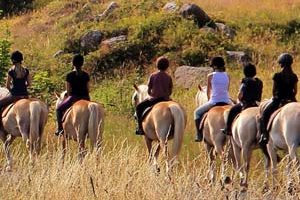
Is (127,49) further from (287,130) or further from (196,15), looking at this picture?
(287,130)

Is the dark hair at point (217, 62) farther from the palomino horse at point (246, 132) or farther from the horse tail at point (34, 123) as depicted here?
the horse tail at point (34, 123)

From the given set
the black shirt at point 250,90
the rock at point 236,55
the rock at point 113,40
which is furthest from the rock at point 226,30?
the black shirt at point 250,90

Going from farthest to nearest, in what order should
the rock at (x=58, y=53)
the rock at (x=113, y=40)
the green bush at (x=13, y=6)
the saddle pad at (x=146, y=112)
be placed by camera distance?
1. the green bush at (x=13, y=6)
2. the rock at (x=58, y=53)
3. the rock at (x=113, y=40)
4. the saddle pad at (x=146, y=112)

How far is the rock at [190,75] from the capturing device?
84.0 feet

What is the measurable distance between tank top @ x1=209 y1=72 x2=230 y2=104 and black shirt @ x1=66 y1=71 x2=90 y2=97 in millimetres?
2575

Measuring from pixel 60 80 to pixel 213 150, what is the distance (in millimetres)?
13312

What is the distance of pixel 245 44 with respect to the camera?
3044 centimetres

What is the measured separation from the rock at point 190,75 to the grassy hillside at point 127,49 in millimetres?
512

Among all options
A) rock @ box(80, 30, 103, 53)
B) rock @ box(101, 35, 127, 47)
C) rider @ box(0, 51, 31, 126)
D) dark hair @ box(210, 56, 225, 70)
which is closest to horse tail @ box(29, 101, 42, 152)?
rider @ box(0, 51, 31, 126)

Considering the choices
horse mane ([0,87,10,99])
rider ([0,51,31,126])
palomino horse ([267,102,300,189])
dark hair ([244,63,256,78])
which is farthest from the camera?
horse mane ([0,87,10,99])

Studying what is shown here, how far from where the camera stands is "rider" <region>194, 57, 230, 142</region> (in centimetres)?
1451

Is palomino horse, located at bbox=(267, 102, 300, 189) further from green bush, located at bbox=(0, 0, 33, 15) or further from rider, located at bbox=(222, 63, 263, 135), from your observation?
A: green bush, located at bbox=(0, 0, 33, 15)

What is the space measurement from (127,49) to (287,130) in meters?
17.7

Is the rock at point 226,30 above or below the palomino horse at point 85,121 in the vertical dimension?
above
